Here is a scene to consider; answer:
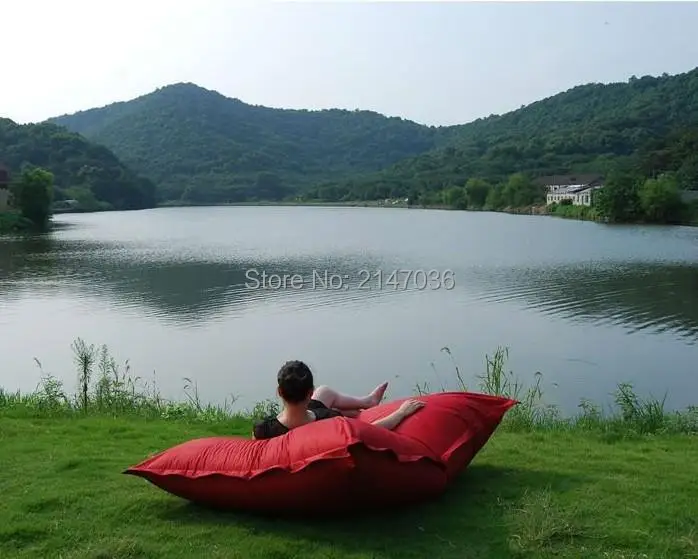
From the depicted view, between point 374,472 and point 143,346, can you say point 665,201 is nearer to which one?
point 143,346

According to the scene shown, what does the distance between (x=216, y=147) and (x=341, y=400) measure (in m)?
165

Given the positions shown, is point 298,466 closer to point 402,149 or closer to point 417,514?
point 417,514

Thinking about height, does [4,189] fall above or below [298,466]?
above

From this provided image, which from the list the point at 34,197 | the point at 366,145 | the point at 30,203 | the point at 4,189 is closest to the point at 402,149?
the point at 366,145

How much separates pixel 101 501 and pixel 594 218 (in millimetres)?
69226

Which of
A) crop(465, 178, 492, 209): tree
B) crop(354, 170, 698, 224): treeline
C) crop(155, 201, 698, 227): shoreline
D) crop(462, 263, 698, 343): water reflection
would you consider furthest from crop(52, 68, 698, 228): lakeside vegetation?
crop(462, 263, 698, 343): water reflection

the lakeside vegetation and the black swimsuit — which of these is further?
the lakeside vegetation

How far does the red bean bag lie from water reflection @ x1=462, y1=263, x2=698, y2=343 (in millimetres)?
12716

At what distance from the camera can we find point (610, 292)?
73.8 feet

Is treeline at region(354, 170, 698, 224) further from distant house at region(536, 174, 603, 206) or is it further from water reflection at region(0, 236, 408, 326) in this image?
water reflection at region(0, 236, 408, 326)

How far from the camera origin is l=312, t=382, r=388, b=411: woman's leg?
16.1 feet

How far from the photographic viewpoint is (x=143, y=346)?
15039 mm

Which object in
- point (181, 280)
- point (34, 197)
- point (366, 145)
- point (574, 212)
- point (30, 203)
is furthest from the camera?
point (366, 145)

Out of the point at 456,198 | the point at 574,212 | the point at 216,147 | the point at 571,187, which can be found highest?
the point at 216,147
